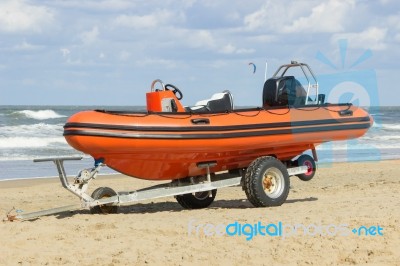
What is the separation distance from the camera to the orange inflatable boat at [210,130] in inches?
328

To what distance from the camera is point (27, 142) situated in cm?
2622

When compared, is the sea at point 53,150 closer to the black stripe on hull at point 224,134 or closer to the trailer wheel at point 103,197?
the black stripe on hull at point 224,134

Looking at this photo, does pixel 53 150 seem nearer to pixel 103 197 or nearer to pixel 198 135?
pixel 103 197

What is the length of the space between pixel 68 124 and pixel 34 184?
20.8ft

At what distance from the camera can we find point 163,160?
29.3 feet

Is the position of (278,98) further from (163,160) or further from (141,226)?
(141,226)

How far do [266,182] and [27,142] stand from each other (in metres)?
18.1

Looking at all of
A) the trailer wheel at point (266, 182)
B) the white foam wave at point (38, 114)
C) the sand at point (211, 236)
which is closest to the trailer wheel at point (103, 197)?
the sand at point (211, 236)

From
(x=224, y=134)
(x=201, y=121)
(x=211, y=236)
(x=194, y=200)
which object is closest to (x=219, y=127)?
(x=224, y=134)

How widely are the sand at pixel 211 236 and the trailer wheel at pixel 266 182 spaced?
183mm

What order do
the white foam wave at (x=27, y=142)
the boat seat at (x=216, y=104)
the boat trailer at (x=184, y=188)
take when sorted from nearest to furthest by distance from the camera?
1. the boat trailer at (x=184, y=188)
2. the boat seat at (x=216, y=104)
3. the white foam wave at (x=27, y=142)

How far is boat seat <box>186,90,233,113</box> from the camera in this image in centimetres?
972

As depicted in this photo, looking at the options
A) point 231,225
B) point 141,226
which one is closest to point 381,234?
point 231,225

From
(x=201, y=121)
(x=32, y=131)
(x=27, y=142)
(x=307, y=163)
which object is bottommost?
(x=32, y=131)
